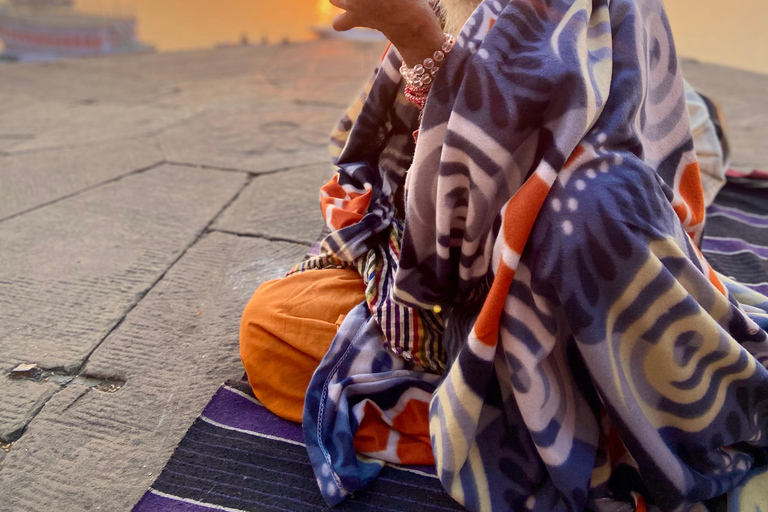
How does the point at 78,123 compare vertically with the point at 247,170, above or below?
below

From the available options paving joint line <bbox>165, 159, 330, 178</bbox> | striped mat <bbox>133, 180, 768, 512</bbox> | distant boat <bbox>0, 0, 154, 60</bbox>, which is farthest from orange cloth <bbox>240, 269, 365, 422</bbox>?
distant boat <bbox>0, 0, 154, 60</bbox>

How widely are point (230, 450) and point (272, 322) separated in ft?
0.85

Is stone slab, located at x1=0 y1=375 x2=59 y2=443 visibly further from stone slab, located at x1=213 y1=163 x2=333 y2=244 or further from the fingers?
the fingers

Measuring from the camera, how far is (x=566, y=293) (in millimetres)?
809

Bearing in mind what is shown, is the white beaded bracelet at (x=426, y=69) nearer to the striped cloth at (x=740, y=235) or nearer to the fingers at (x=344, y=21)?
the fingers at (x=344, y=21)

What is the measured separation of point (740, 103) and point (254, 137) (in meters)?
3.19

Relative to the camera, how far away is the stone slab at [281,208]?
1.89 m

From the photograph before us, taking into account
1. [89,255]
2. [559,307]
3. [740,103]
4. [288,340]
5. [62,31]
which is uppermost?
[559,307]

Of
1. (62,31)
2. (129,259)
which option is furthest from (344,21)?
(62,31)

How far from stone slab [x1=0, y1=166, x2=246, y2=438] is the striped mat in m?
0.41

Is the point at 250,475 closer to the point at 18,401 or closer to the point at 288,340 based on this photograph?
the point at 288,340

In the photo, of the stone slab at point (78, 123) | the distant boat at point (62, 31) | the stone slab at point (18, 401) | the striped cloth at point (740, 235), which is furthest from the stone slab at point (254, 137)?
the distant boat at point (62, 31)

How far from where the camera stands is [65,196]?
7.23ft

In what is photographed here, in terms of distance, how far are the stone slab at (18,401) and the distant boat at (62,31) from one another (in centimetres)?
1540
